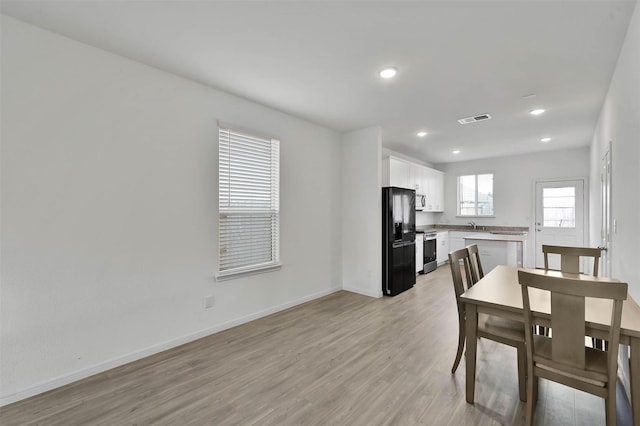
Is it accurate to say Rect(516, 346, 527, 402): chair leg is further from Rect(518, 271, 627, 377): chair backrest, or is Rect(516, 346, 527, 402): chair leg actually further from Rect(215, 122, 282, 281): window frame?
Rect(215, 122, 282, 281): window frame

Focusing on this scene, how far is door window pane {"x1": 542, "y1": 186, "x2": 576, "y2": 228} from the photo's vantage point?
6.25 m

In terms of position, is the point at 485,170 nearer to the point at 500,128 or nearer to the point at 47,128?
the point at 500,128

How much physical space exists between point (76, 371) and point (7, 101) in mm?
2077

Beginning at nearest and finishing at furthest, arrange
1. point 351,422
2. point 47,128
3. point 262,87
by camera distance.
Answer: point 351,422, point 47,128, point 262,87

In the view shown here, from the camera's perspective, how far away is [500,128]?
4.67 metres

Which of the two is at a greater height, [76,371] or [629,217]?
[629,217]

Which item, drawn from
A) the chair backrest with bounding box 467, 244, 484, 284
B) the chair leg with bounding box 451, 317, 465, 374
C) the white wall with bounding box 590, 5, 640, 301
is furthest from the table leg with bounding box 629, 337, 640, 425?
the chair backrest with bounding box 467, 244, 484, 284

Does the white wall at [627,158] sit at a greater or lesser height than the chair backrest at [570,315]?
greater

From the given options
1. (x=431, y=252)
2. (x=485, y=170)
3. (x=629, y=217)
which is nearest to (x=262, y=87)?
(x=629, y=217)

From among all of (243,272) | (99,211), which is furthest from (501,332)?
(99,211)

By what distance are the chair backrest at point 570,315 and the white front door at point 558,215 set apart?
5.86m

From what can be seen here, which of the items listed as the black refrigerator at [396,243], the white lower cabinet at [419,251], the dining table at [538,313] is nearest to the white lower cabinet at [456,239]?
A: the white lower cabinet at [419,251]

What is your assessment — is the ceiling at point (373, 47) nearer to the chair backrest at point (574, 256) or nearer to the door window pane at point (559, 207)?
the chair backrest at point (574, 256)

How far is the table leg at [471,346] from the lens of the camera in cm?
202
